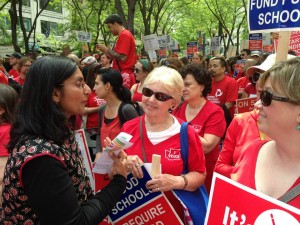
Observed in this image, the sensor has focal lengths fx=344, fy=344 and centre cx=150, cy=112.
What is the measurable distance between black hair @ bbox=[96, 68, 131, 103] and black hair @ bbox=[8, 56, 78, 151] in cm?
231

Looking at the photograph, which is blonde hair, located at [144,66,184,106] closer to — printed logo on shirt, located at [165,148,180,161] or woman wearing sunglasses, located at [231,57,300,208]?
printed logo on shirt, located at [165,148,180,161]

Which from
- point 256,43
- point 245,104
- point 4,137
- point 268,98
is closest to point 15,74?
point 245,104

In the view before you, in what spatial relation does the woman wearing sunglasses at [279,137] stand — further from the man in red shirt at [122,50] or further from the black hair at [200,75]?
the man in red shirt at [122,50]

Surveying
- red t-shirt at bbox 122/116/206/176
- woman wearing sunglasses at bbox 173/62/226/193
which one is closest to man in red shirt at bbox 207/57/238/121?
woman wearing sunglasses at bbox 173/62/226/193

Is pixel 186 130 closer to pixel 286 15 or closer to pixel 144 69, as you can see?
pixel 286 15

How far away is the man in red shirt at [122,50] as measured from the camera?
22.4 ft

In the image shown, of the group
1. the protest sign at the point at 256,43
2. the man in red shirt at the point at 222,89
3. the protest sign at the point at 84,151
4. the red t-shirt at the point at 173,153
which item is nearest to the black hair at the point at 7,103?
the protest sign at the point at 84,151

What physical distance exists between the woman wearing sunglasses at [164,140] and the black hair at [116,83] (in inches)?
48.3

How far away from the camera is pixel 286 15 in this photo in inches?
99.0

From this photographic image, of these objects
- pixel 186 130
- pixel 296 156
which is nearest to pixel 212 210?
pixel 296 156

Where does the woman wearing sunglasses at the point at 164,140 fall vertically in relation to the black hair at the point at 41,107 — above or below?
below

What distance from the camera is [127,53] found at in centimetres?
693

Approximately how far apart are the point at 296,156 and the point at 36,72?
1.46 m

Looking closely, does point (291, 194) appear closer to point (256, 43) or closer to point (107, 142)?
point (107, 142)
